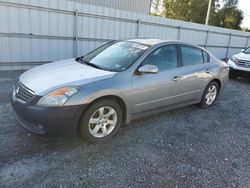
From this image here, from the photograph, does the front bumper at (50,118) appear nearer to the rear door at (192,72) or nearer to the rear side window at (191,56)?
the rear door at (192,72)

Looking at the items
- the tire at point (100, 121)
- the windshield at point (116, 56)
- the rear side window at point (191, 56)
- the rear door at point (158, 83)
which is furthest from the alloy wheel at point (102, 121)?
the rear side window at point (191, 56)

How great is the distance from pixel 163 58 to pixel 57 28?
4.69 m

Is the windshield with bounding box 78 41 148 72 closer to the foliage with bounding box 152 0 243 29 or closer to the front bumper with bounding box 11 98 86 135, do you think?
the front bumper with bounding box 11 98 86 135

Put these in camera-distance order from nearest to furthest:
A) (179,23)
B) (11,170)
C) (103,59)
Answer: (11,170), (103,59), (179,23)

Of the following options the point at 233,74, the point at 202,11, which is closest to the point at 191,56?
the point at 233,74

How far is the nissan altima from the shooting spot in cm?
280

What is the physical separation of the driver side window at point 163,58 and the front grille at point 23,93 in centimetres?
173

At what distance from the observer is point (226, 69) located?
17.5 ft

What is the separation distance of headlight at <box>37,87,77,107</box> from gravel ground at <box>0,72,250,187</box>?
0.68 meters

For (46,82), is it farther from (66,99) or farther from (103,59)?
(103,59)

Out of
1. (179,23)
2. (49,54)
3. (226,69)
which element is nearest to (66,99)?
(226,69)

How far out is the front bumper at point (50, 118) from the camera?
2727 mm

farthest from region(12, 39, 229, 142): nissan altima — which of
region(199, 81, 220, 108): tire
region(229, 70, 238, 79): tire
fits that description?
region(229, 70, 238, 79): tire

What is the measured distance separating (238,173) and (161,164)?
978mm
